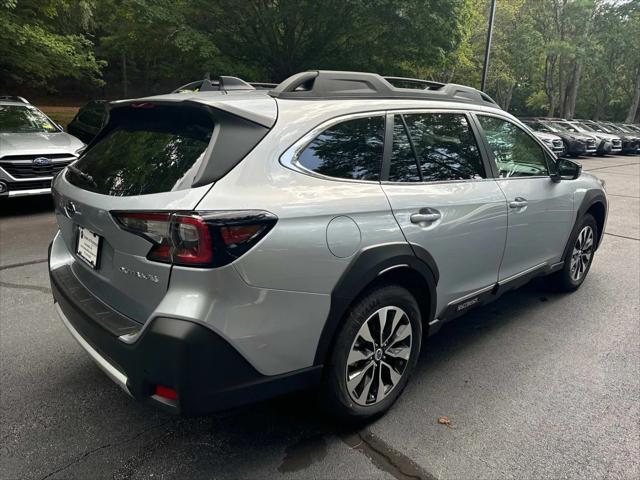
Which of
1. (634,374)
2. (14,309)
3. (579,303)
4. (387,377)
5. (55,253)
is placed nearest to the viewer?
(387,377)

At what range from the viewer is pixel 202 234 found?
6.15ft

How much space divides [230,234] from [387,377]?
129 centimetres

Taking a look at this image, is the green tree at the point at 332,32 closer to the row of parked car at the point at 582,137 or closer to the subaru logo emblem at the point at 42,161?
the row of parked car at the point at 582,137

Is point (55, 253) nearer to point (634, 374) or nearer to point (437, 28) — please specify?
point (634, 374)

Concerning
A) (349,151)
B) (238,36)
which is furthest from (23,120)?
(238,36)

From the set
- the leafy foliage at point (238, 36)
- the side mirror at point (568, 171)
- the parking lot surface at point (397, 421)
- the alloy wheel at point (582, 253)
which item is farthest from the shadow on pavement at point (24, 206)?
the alloy wheel at point (582, 253)

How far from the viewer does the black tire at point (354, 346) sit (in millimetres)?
2334

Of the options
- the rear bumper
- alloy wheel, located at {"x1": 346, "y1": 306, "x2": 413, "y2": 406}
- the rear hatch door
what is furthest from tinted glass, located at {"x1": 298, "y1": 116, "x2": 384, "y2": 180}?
the rear bumper

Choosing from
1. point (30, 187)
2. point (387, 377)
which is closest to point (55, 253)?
point (387, 377)

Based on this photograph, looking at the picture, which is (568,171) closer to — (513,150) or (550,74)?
(513,150)

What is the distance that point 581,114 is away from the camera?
4612 centimetres

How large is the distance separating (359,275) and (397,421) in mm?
941

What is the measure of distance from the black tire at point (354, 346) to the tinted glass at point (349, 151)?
617mm

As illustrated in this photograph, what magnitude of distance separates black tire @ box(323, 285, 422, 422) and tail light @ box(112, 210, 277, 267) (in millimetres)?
698
